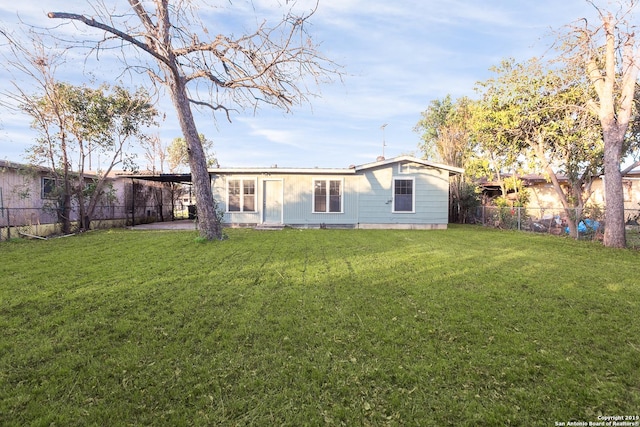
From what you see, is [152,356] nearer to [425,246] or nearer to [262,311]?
[262,311]

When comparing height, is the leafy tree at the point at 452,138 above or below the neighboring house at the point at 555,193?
above

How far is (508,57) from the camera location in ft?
41.3

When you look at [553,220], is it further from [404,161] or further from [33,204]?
[33,204]

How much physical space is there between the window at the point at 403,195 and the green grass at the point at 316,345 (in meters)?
8.48

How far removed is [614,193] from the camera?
358 inches

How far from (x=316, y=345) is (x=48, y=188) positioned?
15.0 meters

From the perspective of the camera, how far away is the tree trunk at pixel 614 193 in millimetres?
8984

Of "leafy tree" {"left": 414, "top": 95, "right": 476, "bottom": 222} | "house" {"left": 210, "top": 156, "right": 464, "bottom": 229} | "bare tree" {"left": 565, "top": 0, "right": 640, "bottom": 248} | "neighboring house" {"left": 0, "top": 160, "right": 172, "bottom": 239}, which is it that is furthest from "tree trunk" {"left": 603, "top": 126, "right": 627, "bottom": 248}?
"neighboring house" {"left": 0, "top": 160, "right": 172, "bottom": 239}

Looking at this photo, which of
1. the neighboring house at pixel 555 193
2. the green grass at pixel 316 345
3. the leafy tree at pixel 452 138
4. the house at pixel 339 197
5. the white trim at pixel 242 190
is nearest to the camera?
the green grass at pixel 316 345

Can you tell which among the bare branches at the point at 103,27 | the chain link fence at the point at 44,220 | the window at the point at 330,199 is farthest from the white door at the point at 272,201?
the bare branches at the point at 103,27

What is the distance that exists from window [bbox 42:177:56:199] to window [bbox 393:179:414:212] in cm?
1325

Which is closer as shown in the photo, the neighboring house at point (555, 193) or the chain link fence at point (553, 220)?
the chain link fence at point (553, 220)

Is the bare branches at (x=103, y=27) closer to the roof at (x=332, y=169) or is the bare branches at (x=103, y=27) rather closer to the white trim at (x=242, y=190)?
the roof at (x=332, y=169)

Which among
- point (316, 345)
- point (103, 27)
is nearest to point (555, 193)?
point (316, 345)
